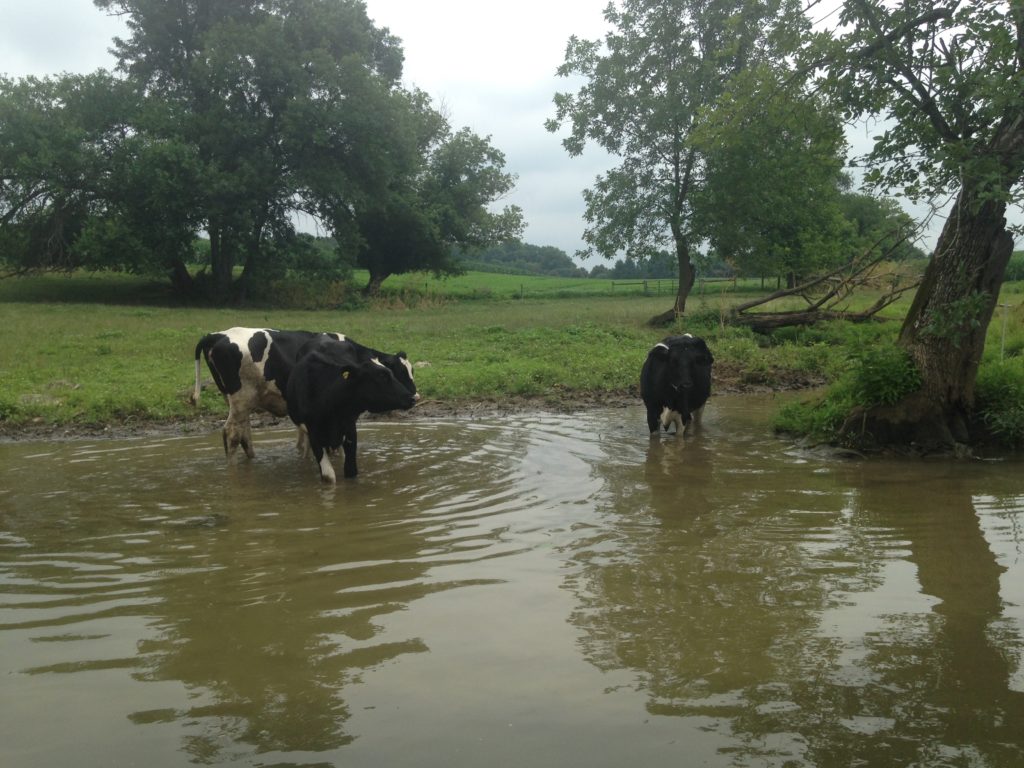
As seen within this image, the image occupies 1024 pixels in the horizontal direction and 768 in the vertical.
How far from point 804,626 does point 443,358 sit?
1383 cm

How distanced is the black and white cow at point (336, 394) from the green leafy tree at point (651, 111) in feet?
59.6

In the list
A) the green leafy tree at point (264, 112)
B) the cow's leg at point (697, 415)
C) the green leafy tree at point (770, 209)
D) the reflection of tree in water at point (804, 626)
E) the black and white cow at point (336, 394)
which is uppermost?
the green leafy tree at point (264, 112)

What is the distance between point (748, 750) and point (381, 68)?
154 ft

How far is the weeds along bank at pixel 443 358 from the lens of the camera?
12.8 metres

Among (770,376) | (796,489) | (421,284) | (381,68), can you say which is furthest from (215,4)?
(796,489)

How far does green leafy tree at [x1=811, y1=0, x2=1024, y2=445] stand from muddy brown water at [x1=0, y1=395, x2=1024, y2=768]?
132 cm

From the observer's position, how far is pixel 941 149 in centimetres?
841

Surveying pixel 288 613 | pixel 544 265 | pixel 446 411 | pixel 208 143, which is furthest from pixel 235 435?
pixel 544 265

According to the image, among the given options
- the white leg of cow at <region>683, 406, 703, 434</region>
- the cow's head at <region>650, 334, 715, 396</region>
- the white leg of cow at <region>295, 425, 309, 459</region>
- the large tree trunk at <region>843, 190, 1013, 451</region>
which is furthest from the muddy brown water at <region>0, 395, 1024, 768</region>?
the white leg of cow at <region>683, 406, 703, 434</region>

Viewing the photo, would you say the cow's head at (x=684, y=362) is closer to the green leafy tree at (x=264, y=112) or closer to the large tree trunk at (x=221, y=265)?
the green leafy tree at (x=264, y=112)

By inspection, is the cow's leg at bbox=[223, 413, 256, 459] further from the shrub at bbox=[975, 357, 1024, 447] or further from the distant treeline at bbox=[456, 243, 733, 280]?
the distant treeline at bbox=[456, 243, 733, 280]

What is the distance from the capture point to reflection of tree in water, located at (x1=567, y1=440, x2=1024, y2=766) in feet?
11.7

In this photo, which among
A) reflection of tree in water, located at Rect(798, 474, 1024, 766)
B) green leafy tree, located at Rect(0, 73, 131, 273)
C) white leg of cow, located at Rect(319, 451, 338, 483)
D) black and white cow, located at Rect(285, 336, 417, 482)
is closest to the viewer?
reflection of tree in water, located at Rect(798, 474, 1024, 766)

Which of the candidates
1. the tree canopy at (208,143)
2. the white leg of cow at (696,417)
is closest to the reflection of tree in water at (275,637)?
the white leg of cow at (696,417)
